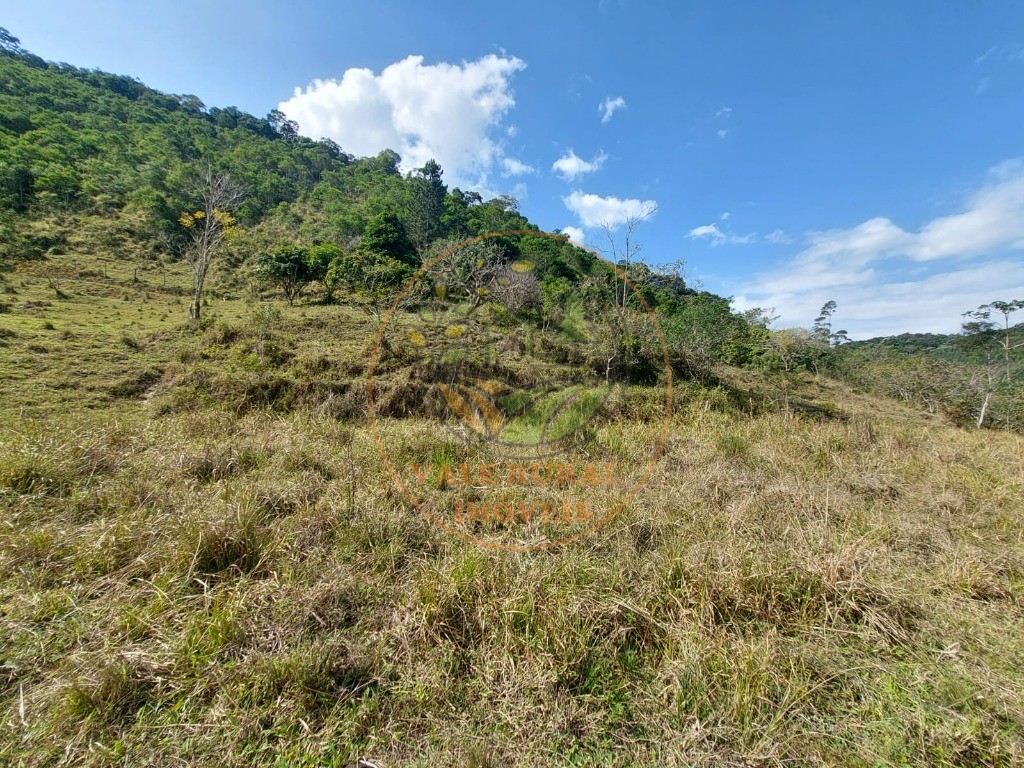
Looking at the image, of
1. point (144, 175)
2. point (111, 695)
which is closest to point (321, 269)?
point (111, 695)

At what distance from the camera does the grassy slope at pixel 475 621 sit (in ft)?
5.21

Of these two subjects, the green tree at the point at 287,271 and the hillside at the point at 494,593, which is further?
the green tree at the point at 287,271

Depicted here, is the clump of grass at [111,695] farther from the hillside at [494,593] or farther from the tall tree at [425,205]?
the tall tree at [425,205]

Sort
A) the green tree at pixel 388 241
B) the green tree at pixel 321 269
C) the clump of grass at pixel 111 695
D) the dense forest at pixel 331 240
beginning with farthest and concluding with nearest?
the green tree at pixel 388 241 → the green tree at pixel 321 269 → the dense forest at pixel 331 240 → the clump of grass at pixel 111 695

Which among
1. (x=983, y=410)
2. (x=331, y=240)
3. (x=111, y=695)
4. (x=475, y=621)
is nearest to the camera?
(x=111, y=695)

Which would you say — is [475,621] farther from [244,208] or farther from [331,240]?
[244,208]

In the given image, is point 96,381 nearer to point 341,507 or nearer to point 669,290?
point 341,507

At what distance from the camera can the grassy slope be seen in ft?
5.21

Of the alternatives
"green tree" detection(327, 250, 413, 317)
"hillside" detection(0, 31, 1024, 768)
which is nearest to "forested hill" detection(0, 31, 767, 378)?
"green tree" detection(327, 250, 413, 317)

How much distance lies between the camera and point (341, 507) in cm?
298

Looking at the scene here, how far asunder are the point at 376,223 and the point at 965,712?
28808 millimetres

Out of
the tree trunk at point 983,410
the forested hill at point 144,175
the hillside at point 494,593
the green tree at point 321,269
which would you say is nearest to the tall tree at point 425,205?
the forested hill at point 144,175

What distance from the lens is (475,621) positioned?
2068 mm

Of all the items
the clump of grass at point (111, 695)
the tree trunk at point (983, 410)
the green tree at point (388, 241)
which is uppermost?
the green tree at point (388, 241)
